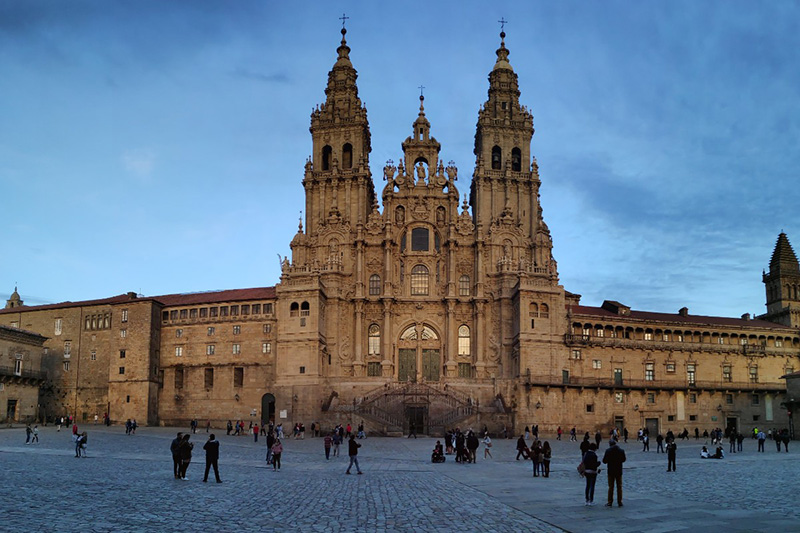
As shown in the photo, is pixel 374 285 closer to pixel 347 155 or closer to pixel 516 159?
pixel 347 155

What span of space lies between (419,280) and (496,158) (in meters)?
16.0

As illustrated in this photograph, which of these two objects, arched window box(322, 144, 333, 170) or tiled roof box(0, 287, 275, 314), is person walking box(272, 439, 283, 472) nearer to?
tiled roof box(0, 287, 275, 314)

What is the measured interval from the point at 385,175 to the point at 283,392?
2474 cm

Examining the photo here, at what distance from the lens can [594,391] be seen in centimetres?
7069

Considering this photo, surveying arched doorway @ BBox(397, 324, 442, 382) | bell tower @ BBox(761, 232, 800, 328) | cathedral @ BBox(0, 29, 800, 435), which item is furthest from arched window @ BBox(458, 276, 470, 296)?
bell tower @ BBox(761, 232, 800, 328)

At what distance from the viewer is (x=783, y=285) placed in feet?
278

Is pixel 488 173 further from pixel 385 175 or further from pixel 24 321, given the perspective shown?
pixel 24 321

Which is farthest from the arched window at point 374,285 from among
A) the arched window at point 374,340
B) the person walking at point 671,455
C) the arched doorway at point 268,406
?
the person walking at point 671,455

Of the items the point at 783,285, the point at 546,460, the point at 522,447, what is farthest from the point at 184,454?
the point at 783,285

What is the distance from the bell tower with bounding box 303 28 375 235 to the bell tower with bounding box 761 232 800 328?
47313 mm

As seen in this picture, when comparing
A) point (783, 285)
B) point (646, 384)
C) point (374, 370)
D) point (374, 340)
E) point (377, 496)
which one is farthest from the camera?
point (783, 285)

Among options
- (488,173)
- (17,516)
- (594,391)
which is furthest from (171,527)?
(488,173)

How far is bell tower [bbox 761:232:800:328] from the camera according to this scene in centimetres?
8394

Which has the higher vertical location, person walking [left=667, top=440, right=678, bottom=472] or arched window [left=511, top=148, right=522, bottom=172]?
arched window [left=511, top=148, right=522, bottom=172]
